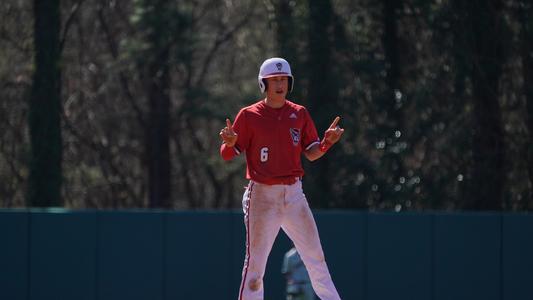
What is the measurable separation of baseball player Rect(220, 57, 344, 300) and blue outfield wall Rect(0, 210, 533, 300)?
3.33 meters

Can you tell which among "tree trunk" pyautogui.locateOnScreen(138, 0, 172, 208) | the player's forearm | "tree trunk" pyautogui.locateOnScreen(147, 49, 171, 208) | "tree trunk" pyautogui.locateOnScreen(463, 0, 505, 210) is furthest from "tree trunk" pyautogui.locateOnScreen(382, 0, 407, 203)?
the player's forearm

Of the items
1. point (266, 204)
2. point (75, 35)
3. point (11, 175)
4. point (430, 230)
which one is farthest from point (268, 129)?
point (75, 35)

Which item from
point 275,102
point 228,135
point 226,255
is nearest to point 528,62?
point 226,255

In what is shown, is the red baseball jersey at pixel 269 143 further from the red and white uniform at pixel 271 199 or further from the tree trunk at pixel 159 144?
the tree trunk at pixel 159 144

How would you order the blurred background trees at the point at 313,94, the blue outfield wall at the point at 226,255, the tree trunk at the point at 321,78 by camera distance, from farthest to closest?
the tree trunk at the point at 321,78 → the blurred background trees at the point at 313,94 → the blue outfield wall at the point at 226,255

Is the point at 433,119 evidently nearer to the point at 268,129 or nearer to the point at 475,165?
the point at 475,165

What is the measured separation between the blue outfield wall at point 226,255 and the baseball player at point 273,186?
333cm

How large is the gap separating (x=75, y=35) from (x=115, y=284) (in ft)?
41.0

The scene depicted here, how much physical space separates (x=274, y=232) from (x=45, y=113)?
9.73 meters

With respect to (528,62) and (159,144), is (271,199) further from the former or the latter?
(159,144)

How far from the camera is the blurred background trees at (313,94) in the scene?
15.5 meters

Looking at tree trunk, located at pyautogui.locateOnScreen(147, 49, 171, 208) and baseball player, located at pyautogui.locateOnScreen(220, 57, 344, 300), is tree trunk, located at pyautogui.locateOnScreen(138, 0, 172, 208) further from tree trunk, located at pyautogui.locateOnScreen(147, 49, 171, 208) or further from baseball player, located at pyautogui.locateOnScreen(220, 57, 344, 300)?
baseball player, located at pyautogui.locateOnScreen(220, 57, 344, 300)

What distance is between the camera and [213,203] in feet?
83.4

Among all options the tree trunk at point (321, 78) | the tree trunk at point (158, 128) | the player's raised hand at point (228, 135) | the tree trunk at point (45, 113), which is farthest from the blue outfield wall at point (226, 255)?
the tree trunk at point (158, 128)
